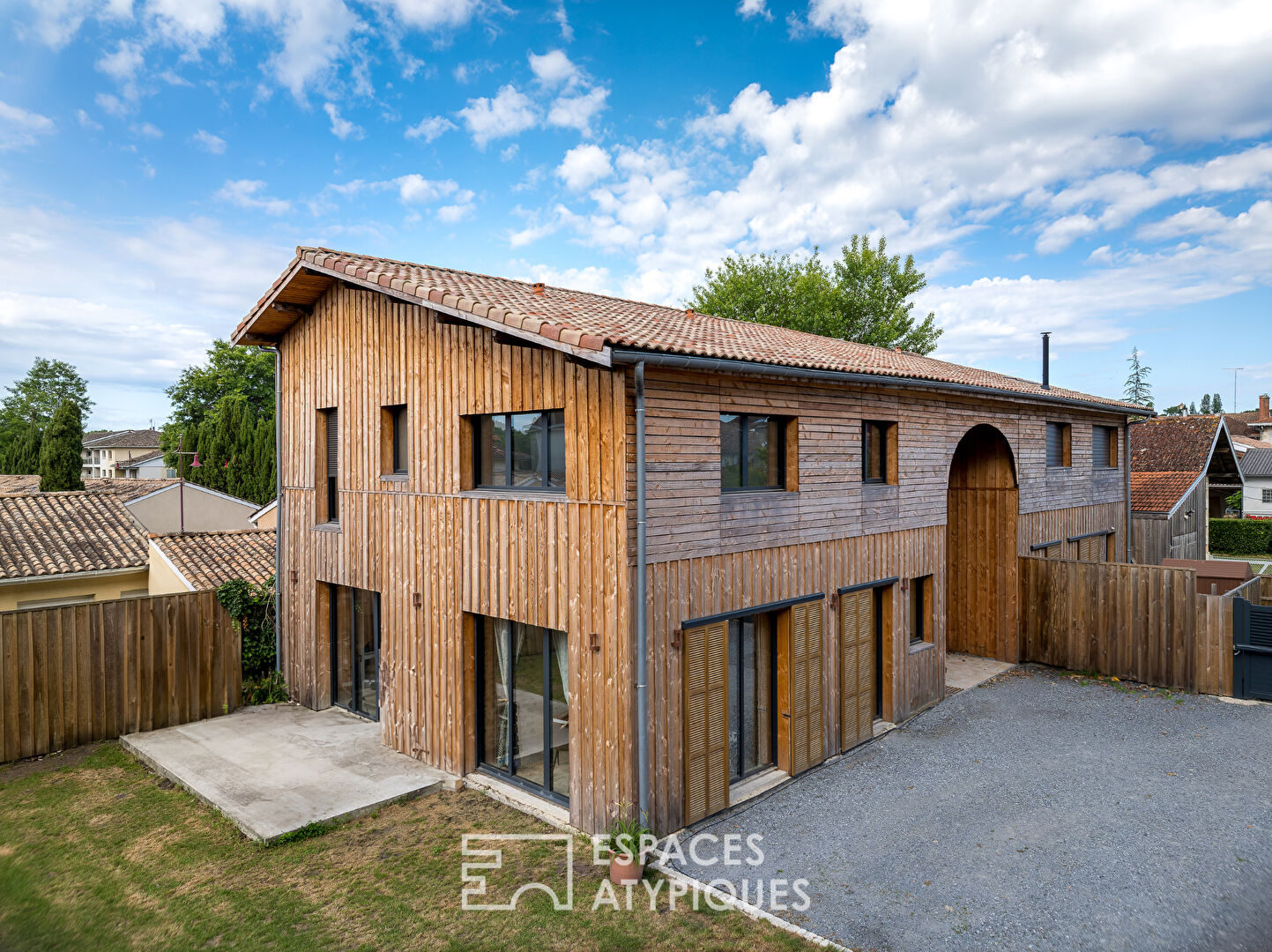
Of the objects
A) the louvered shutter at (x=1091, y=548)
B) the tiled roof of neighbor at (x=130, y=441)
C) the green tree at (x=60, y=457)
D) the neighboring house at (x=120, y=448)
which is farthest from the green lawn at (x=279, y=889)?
the tiled roof of neighbor at (x=130, y=441)

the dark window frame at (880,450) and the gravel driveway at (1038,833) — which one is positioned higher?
the dark window frame at (880,450)

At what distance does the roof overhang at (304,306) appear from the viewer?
6.89m

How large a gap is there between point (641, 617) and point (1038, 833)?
15.2 feet

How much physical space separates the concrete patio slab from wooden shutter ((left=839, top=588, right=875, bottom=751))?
17.2 feet

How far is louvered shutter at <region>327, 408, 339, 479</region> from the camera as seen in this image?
36.5ft

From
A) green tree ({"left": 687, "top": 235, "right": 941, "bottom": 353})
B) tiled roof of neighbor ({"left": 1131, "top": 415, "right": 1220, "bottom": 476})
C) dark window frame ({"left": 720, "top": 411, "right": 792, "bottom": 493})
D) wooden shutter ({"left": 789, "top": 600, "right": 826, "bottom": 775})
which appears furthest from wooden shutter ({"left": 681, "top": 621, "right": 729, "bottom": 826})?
green tree ({"left": 687, "top": 235, "right": 941, "bottom": 353})

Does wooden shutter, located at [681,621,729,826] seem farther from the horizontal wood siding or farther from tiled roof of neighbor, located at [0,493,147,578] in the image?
tiled roof of neighbor, located at [0,493,147,578]

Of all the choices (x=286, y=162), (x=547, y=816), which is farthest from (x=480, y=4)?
(x=547, y=816)

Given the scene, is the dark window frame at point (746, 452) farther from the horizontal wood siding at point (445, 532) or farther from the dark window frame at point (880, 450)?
the dark window frame at point (880, 450)

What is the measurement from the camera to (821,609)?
862 centimetres

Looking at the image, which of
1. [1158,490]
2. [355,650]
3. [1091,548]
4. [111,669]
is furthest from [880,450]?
[1158,490]

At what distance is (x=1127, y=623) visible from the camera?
12.0 meters

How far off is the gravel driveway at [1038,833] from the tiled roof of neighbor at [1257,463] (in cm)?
3952

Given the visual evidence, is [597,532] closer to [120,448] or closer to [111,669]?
[111,669]
